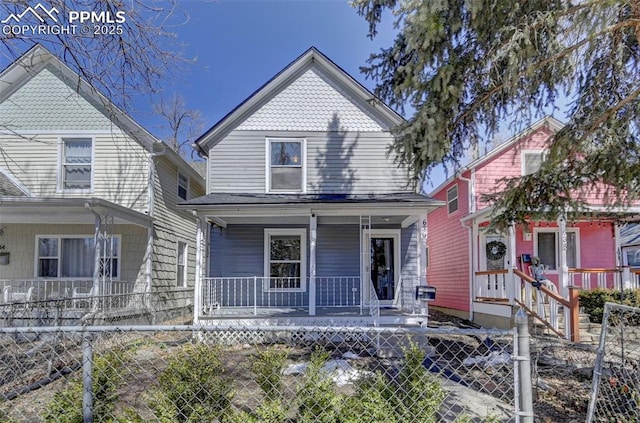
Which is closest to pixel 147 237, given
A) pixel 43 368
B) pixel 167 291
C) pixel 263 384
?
pixel 167 291

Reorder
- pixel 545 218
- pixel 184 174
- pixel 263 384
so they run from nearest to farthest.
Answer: pixel 263 384 → pixel 545 218 → pixel 184 174

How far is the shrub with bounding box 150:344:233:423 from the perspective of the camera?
2.75 meters

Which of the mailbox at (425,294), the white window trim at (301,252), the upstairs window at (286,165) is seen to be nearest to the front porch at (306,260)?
the white window trim at (301,252)

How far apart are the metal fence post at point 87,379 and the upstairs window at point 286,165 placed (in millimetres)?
8653

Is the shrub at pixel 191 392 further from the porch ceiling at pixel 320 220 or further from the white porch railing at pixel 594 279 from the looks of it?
the white porch railing at pixel 594 279

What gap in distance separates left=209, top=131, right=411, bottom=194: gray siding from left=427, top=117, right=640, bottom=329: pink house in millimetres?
2659

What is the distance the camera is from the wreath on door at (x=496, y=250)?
12.0 m

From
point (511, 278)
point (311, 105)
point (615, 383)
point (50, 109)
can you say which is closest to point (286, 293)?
point (311, 105)

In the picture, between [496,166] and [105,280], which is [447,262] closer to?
[496,166]

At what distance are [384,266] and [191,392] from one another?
9.28 meters

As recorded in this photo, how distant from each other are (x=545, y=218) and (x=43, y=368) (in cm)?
841

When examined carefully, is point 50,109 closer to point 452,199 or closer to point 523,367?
point 452,199

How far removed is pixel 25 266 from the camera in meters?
11.7

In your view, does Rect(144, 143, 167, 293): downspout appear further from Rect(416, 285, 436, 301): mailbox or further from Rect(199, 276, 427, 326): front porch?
Rect(416, 285, 436, 301): mailbox
